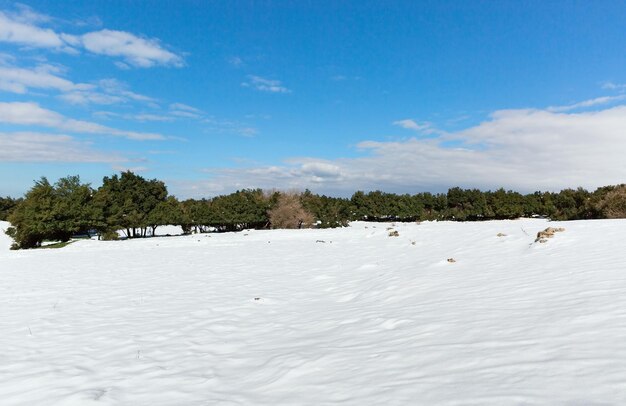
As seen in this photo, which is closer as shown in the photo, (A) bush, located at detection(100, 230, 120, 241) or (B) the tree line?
(B) the tree line

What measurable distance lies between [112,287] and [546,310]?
1186cm

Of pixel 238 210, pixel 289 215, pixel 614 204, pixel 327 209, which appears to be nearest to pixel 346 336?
pixel 614 204

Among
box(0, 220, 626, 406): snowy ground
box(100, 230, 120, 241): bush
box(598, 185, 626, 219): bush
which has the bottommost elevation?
box(0, 220, 626, 406): snowy ground

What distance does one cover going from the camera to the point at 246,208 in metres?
53.7

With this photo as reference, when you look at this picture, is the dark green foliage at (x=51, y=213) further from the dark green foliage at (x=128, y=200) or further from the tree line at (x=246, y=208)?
the dark green foliage at (x=128, y=200)

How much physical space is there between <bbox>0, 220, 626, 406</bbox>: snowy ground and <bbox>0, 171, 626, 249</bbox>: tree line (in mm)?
25614

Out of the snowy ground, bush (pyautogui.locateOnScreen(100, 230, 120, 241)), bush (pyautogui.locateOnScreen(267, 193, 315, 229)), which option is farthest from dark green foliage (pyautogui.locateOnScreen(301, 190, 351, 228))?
the snowy ground

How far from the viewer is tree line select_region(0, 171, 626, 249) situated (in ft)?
117

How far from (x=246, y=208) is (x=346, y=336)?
48651 millimetres

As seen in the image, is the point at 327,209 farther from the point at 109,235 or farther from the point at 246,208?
the point at 109,235

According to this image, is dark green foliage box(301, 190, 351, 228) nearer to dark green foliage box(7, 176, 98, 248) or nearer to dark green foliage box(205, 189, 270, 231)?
dark green foliage box(205, 189, 270, 231)

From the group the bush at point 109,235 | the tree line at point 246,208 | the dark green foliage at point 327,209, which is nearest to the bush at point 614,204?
the tree line at point 246,208

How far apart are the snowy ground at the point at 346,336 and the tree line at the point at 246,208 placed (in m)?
25.6

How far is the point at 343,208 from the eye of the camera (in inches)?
2469
